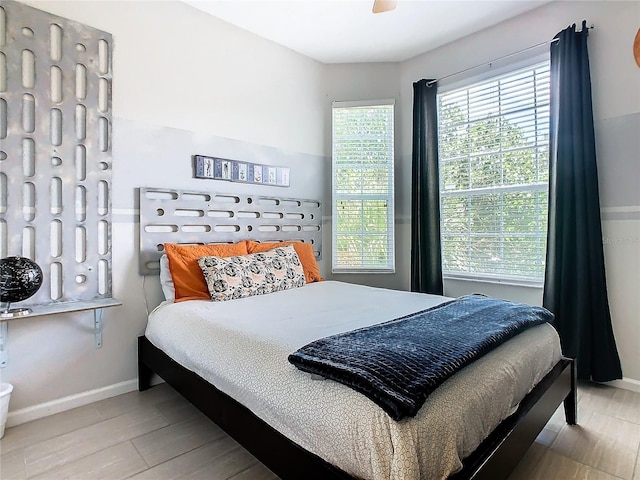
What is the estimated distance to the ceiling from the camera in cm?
272

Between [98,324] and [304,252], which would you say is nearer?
[98,324]

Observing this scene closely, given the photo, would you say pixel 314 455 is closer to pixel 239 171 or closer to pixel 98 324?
pixel 98 324

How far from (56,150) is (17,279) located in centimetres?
81

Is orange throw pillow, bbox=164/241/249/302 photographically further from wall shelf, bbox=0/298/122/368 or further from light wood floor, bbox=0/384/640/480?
light wood floor, bbox=0/384/640/480

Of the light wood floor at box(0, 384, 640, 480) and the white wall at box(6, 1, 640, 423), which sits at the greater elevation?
the white wall at box(6, 1, 640, 423)

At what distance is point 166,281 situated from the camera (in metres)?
2.41

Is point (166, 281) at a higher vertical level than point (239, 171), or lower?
lower

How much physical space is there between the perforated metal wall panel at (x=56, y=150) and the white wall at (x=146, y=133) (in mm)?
83

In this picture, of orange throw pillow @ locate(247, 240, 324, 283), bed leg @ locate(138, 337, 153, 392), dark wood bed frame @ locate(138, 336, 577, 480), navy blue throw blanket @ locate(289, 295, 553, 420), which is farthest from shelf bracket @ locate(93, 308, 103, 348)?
navy blue throw blanket @ locate(289, 295, 553, 420)

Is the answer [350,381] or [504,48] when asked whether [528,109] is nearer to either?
[504,48]

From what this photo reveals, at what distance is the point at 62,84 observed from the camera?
2.15m

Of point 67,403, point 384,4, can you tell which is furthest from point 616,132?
point 67,403

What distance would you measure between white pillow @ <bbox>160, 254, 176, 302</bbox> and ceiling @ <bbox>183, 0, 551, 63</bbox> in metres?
1.94

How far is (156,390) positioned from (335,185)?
2400 millimetres
